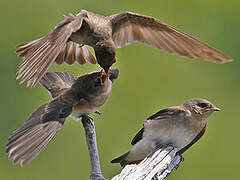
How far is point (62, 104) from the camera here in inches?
213

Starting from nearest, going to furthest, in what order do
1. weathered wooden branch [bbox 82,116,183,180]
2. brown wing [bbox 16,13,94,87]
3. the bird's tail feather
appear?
the bird's tail feather → weathered wooden branch [bbox 82,116,183,180] → brown wing [bbox 16,13,94,87]

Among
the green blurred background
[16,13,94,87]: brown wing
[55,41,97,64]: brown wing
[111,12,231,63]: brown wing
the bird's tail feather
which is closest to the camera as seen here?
the bird's tail feather

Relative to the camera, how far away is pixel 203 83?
10719 millimetres

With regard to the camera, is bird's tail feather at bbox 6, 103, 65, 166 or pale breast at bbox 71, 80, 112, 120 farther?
pale breast at bbox 71, 80, 112, 120

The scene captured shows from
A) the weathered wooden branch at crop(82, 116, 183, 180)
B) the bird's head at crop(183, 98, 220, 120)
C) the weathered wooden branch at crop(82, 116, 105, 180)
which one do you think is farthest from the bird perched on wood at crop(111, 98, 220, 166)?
the weathered wooden branch at crop(82, 116, 105, 180)

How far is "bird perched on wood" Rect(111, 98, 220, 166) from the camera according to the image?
585 centimetres

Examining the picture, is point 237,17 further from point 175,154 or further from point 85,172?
point 175,154

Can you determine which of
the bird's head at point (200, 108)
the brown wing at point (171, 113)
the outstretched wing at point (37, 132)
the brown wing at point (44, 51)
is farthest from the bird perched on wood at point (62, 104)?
the bird's head at point (200, 108)

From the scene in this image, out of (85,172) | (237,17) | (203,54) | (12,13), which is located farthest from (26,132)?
(237,17)

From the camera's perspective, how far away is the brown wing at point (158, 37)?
5.82 m

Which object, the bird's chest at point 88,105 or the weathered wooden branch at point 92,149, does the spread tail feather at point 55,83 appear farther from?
the weathered wooden branch at point 92,149

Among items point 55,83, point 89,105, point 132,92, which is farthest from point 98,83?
point 132,92

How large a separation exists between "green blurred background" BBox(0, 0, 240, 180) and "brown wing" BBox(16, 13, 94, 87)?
259 cm

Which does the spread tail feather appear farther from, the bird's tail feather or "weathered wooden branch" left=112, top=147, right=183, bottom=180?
"weathered wooden branch" left=112, top=147, right=183, bottom=180
